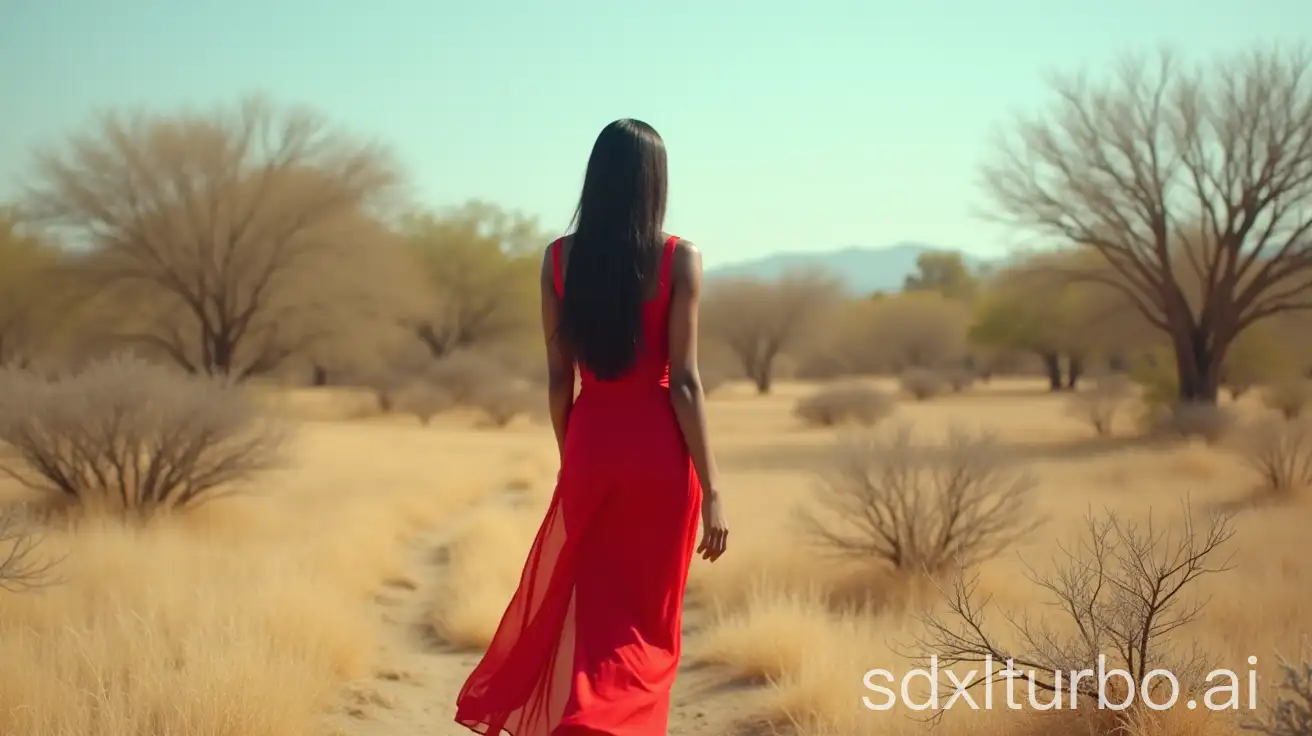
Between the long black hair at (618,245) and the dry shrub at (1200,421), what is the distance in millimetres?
18689

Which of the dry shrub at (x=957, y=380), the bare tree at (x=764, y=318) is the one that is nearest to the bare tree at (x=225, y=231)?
the dry shrub at (x=957, y=380)

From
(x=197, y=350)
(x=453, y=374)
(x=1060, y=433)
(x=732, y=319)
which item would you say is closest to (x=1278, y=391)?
(x=1060, y=433)

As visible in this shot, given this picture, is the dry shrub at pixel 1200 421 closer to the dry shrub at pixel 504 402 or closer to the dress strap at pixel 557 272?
the dry shrub at pixel 504 402

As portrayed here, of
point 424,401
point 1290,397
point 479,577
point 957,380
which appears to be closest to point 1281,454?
point 479,577

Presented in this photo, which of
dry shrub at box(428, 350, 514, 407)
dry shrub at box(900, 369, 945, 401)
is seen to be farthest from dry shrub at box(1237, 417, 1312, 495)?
dry shrub at box(900, 369, 945, 401)

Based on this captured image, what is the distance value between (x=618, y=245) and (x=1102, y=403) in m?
24.7

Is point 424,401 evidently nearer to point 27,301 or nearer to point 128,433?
point 27,301

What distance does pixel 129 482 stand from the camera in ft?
34.8

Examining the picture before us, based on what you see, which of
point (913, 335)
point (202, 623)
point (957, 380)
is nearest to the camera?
point (202, 623)

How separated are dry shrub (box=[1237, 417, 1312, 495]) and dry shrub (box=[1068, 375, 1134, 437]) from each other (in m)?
10.9

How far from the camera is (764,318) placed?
62.6 meters

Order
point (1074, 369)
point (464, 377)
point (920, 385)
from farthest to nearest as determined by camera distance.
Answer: point (1074, 369) < point (920, 385) < point (464, 377)

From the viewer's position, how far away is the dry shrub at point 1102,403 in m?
25.2

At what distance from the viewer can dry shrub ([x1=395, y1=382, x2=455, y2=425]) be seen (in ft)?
103
